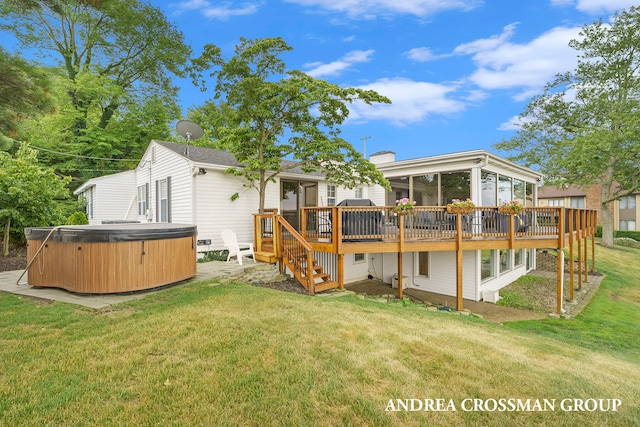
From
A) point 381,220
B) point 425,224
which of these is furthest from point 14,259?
point 425,224

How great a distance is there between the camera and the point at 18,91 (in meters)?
4.44

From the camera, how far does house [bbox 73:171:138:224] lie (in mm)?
13742

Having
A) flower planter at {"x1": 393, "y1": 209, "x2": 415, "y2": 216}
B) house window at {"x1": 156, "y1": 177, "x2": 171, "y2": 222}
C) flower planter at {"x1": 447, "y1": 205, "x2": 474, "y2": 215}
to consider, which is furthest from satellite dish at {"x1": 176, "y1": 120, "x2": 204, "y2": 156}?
flower planter at {"x1": 447, "y1": 205, "x2": 474, "y2": 215}

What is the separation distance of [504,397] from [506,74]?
17.9 metres

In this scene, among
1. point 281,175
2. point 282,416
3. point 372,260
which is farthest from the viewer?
point 372,260

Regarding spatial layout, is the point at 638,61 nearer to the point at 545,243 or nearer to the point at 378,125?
the point at 378,125

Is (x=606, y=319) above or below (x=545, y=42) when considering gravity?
below

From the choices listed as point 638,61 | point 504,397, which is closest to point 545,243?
point 504,397

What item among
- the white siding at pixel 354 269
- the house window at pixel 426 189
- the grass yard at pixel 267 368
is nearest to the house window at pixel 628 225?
the house window at pixel 426 189

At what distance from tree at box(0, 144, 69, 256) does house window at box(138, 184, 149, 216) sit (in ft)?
8.91

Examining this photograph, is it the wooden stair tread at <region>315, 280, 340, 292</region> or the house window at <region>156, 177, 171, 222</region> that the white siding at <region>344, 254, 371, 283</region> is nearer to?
the wooden stair tread at <region>315, 280, 340, 292</region>

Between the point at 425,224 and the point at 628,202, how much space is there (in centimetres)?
3254

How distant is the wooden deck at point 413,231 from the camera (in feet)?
24.7

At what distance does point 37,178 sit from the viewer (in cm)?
948
